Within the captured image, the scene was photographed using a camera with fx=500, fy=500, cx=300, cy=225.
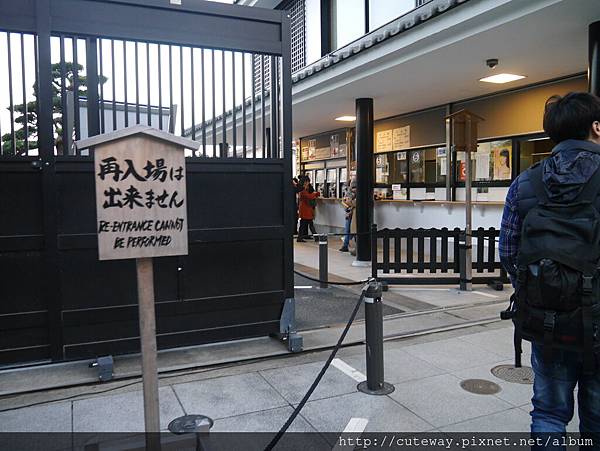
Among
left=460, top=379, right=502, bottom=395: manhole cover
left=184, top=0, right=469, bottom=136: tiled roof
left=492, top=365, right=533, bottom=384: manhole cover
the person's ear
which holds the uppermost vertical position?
left=184, top=0, right=469, bottom=136: tiled roof

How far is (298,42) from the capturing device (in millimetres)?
13750

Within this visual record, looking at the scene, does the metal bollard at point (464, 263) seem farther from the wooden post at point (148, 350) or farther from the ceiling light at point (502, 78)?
the wooden post at point (148, 350)

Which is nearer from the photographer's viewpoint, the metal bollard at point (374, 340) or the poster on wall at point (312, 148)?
the metal bollard at point (374, 340)

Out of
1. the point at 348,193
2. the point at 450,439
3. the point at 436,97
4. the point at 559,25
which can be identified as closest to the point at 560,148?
the point at 450,439

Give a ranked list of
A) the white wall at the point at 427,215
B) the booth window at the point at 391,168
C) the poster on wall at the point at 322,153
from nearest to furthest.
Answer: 1. the white wall at the point at 427,215
2. the booth window at the point at 391,168
3. the poster on wall at the point at 322,153

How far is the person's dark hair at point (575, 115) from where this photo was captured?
2512mm

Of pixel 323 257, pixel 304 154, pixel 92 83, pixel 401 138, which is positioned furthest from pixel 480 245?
pixel 304 154

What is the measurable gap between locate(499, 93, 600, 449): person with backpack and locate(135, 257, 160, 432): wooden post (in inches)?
79.1

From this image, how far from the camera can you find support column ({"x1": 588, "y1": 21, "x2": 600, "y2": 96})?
6.11m

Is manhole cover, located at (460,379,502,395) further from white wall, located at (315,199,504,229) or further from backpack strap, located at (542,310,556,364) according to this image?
white wall, located at (315,199,504,229)

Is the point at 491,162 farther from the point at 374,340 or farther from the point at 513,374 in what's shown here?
the point at 374,340

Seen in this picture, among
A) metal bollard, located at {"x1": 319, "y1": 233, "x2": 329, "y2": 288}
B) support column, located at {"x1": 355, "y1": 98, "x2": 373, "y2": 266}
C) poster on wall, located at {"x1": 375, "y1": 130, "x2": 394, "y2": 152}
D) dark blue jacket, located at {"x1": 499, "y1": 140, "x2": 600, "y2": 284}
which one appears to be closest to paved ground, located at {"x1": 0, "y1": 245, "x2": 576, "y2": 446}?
dark blue jacket, located at {"x1": 499, "y1": 140, "x2": 600, "y2": 284}

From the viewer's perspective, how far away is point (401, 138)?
13211 millimetres

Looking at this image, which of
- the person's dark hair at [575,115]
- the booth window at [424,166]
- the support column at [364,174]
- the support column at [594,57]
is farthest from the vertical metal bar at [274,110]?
the booth window at [424,166]
